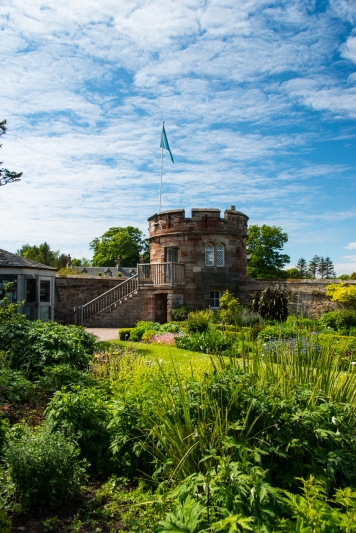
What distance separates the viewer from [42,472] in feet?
13.2

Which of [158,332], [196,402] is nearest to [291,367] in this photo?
[196,402]

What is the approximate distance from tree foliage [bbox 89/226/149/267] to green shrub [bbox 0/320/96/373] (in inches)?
1756

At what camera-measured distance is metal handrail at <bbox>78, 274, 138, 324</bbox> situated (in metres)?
23.3

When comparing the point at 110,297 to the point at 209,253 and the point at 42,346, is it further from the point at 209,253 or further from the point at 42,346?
the point at 42,346

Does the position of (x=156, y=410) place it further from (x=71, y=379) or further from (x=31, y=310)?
(x=31, y=310)

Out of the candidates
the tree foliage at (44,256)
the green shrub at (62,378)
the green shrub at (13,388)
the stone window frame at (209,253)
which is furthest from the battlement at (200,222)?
the tree foliage at (44,256)

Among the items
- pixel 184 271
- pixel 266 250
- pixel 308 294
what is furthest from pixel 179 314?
pixel 266 250

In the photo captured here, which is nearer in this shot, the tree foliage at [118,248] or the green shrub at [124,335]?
the green shrub at [124,335]

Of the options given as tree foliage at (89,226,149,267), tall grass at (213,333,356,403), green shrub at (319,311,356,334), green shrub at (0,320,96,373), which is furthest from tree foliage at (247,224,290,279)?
tall grass at (213,333,356,403)

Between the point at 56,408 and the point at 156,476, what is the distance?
164 cm

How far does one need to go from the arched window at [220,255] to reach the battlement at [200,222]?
824mm

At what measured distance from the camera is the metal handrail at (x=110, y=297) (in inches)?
919

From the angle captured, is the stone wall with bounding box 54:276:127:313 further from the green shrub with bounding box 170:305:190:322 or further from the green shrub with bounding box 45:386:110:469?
the green shrub with bounding box 45:386:110:469

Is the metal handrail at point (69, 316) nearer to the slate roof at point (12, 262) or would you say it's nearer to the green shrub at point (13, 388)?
the slate roof at point (12, 262)
